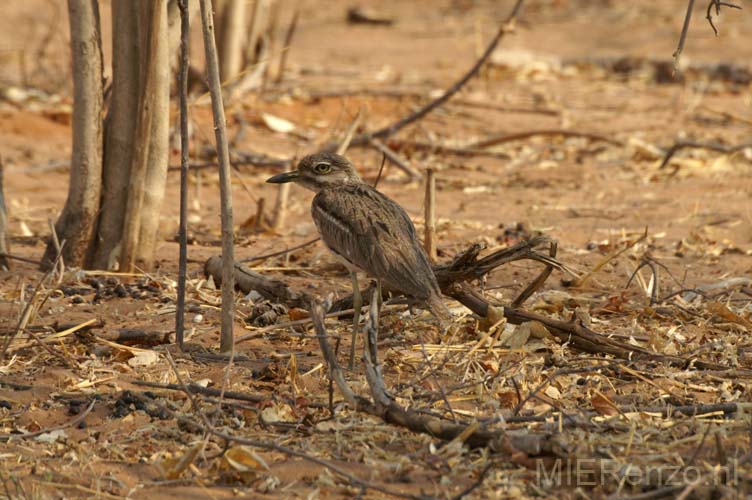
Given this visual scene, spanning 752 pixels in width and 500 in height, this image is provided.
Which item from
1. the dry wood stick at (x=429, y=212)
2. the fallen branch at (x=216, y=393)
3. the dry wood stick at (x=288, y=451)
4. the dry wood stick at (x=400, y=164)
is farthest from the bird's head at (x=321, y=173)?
the dry wood stick at (x=400, y=164)

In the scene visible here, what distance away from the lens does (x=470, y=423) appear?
3.98 metres

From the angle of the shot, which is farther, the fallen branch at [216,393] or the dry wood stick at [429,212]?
the dry wood stick at [429,212]

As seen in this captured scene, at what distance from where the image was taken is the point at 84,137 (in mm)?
6035

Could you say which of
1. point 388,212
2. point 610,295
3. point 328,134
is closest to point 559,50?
point 328,134

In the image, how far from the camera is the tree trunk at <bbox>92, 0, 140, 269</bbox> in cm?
590

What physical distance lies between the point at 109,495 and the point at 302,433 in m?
0.77

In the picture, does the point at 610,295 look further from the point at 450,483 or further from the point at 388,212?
the point at 450,483

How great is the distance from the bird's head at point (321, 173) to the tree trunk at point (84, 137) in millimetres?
1248

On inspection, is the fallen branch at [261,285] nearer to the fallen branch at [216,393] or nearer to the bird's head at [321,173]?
the bird's head at [321,173]

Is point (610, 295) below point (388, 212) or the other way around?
below

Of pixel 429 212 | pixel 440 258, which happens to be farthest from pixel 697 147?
pixel 429 212

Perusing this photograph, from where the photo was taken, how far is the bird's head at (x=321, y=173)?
538cm

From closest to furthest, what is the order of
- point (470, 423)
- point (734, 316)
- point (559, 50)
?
point (470, 423) < point (734, 316) < point (559, 50)

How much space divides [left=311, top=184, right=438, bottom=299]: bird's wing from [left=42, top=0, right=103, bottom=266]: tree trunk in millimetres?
1561
